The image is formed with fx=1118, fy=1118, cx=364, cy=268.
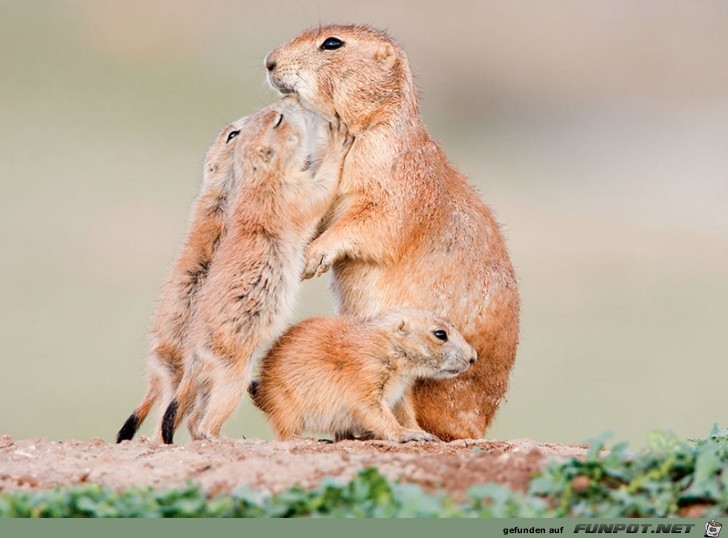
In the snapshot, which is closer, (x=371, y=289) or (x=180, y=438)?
(x=371, y=289)

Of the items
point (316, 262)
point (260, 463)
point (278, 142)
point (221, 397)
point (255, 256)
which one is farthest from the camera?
point (278, 142)

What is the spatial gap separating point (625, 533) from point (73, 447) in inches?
172

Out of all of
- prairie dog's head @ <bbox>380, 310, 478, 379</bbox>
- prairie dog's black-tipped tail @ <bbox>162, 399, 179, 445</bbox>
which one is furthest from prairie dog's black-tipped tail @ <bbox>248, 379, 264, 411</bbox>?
prairie dog's head @ <bbox>380, 310, 478, 379</bbox>

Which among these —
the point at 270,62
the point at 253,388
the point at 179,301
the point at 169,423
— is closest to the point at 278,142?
the point at 270,62

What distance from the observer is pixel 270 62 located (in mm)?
9891

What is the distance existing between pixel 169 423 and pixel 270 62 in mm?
3333

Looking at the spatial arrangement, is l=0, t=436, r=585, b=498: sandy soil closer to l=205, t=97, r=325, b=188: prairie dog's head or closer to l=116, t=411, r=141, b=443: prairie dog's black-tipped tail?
l=116, t=411, r=141, b=443: prairie dog's black-tipped tail

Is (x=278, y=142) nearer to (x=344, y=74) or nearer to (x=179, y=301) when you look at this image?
(x=344, y=74)

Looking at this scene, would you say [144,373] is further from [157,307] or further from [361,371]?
[361,371]

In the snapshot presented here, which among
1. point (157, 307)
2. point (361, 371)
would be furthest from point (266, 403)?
point (157, 307)

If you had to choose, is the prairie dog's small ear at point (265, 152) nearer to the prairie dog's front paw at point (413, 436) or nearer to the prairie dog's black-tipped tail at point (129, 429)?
the prairie dog's black-tipped tail at point (129, 429)

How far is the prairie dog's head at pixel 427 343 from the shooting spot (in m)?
9.30

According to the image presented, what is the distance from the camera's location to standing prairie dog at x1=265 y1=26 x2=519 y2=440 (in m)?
9.44

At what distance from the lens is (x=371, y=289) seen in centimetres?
958
